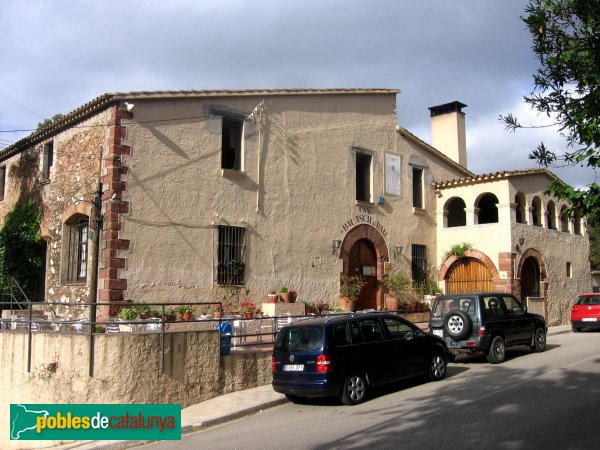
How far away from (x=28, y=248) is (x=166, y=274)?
4966mm

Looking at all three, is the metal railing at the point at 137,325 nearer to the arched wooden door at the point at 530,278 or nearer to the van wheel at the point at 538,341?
the van wheel at the point at 538,341

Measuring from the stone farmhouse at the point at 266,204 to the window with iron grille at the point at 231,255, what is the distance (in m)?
0.04

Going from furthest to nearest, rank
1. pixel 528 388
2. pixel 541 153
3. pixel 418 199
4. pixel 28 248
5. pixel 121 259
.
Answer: pixel 418 199
pixel 28 248
pixel 121 259
pixel 528 388
pixel 541 153

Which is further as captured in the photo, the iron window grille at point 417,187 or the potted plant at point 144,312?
the iron window grille at point 417,187

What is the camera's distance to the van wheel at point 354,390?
400 inches

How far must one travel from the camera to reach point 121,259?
A: 1382cm

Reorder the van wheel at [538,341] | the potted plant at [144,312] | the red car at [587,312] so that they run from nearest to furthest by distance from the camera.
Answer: the potted plant at [144,312] < the van wheel at [538,341] < the red car at [587,312]

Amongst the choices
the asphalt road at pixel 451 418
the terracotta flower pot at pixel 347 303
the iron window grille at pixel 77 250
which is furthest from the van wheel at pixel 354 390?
the iron window grille at pixel 77 250

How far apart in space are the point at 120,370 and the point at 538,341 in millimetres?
10318

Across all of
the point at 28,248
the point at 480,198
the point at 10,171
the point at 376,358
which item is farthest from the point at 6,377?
the point at 480,198

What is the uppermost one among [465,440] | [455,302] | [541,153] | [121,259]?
[541,153]

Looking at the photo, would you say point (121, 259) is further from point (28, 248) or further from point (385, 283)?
point (385, 283)

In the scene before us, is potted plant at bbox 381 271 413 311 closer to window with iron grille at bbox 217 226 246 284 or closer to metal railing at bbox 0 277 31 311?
window with iron grille at bbox 217 226 246 284

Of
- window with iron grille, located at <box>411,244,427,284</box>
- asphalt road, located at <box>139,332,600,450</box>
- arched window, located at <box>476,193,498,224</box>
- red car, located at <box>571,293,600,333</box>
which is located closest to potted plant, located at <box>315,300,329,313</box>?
window with iron grille, located at <box>411,244,427,284</box>
